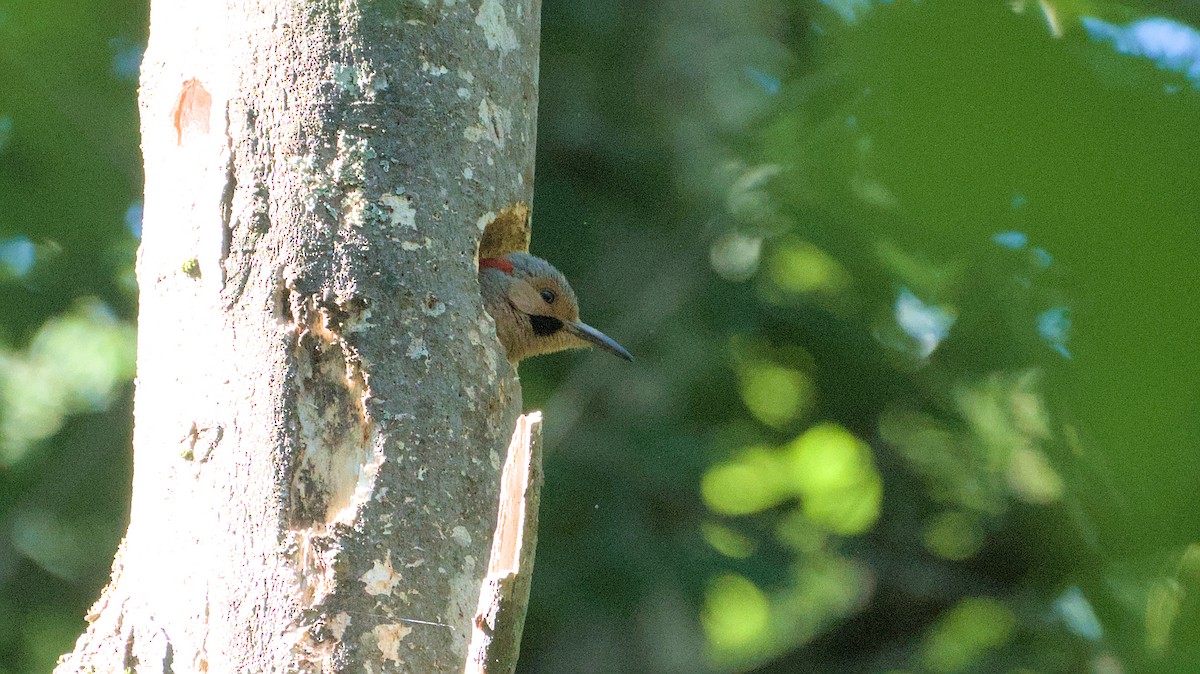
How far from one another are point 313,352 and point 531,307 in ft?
5.84

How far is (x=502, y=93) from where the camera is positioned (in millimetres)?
3002

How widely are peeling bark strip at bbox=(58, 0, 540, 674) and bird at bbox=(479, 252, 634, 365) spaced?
3.56 ft

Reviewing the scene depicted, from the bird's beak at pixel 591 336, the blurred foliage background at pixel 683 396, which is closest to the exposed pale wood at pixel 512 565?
the bird's beak at pixel 591 336

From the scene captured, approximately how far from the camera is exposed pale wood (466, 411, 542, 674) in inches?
78.6

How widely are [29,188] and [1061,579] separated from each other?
5246 mm

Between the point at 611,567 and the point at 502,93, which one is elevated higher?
the point at 502,93

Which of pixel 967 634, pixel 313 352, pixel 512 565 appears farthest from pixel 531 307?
pixel 967 634

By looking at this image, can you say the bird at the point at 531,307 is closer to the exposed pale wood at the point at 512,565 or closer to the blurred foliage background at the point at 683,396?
the blurred foliage background at the point at 683,396

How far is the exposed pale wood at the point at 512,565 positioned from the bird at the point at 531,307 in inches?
69.4

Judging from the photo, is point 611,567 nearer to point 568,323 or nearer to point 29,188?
point 568,323

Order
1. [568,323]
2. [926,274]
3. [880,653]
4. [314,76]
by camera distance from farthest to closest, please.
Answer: [880,653], [568,323], [314,76], [926,274]

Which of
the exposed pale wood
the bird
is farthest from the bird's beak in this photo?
the exposed pale wood

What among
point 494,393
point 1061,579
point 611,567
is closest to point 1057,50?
point 494,393

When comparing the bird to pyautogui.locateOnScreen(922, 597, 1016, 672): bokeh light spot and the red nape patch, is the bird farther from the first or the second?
pyautogui.locateOnScreen(922, 597, 1016, 672): bokeh light spot
